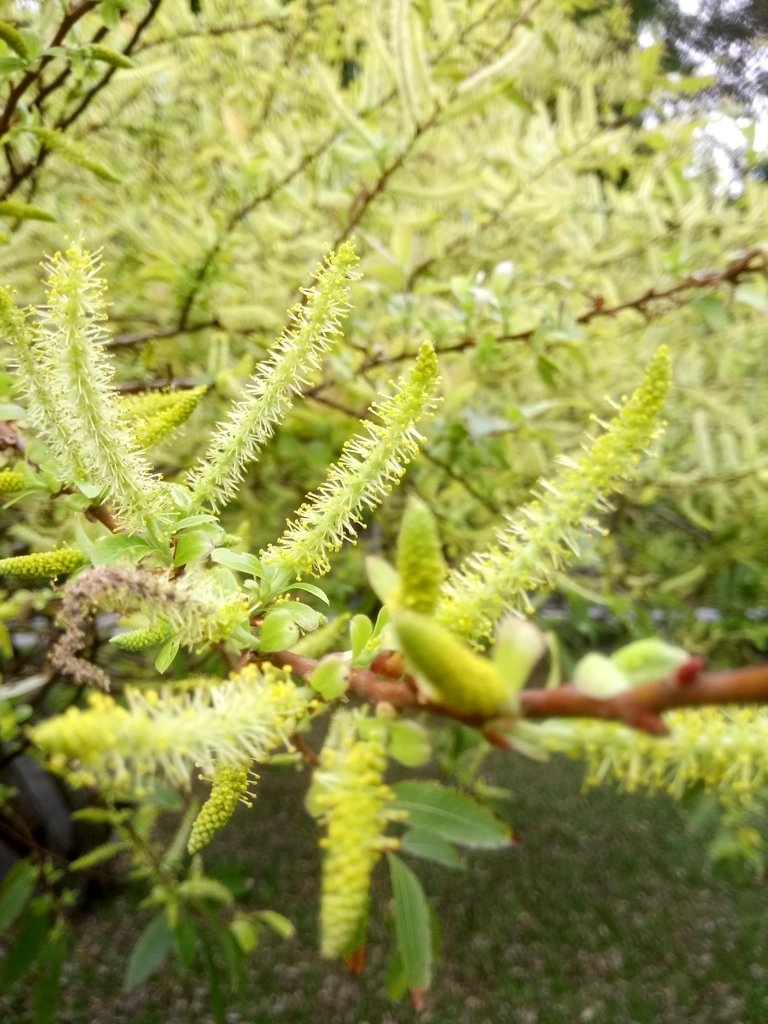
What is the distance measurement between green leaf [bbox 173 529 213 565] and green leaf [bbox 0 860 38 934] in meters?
1.13

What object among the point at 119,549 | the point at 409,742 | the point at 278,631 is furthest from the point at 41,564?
the point at 409,742

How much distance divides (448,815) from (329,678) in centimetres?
18

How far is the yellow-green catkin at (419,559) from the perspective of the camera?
338 millimetres

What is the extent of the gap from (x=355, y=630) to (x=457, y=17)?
1457 mm

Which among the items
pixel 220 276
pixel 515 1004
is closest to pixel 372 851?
pixel 220 276

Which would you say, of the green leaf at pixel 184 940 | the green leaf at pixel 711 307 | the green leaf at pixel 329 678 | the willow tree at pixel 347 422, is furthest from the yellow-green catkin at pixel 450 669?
the green leaf at pixel 184 940

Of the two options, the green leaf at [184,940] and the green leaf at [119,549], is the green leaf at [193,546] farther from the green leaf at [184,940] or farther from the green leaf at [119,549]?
the green leaf at [184,940]

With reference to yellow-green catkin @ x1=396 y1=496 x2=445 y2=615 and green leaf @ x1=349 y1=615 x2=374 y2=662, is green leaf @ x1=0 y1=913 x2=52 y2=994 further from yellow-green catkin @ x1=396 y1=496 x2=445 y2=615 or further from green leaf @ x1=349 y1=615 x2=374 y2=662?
yellow-green catkin @ x1=396 y1=496 x2=445 y2=615

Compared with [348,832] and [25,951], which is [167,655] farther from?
[25,951]

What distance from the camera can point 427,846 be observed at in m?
0.62

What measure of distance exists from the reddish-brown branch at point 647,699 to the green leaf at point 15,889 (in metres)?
1.29

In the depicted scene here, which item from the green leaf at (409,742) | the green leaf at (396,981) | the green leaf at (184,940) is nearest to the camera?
the green leaf at (409,742)

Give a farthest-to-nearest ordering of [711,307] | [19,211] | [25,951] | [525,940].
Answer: [525,940] < [25,951] < [711,307] < [19,211]

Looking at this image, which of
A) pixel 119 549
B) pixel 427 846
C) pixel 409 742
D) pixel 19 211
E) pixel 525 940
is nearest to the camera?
pixel 409 742
